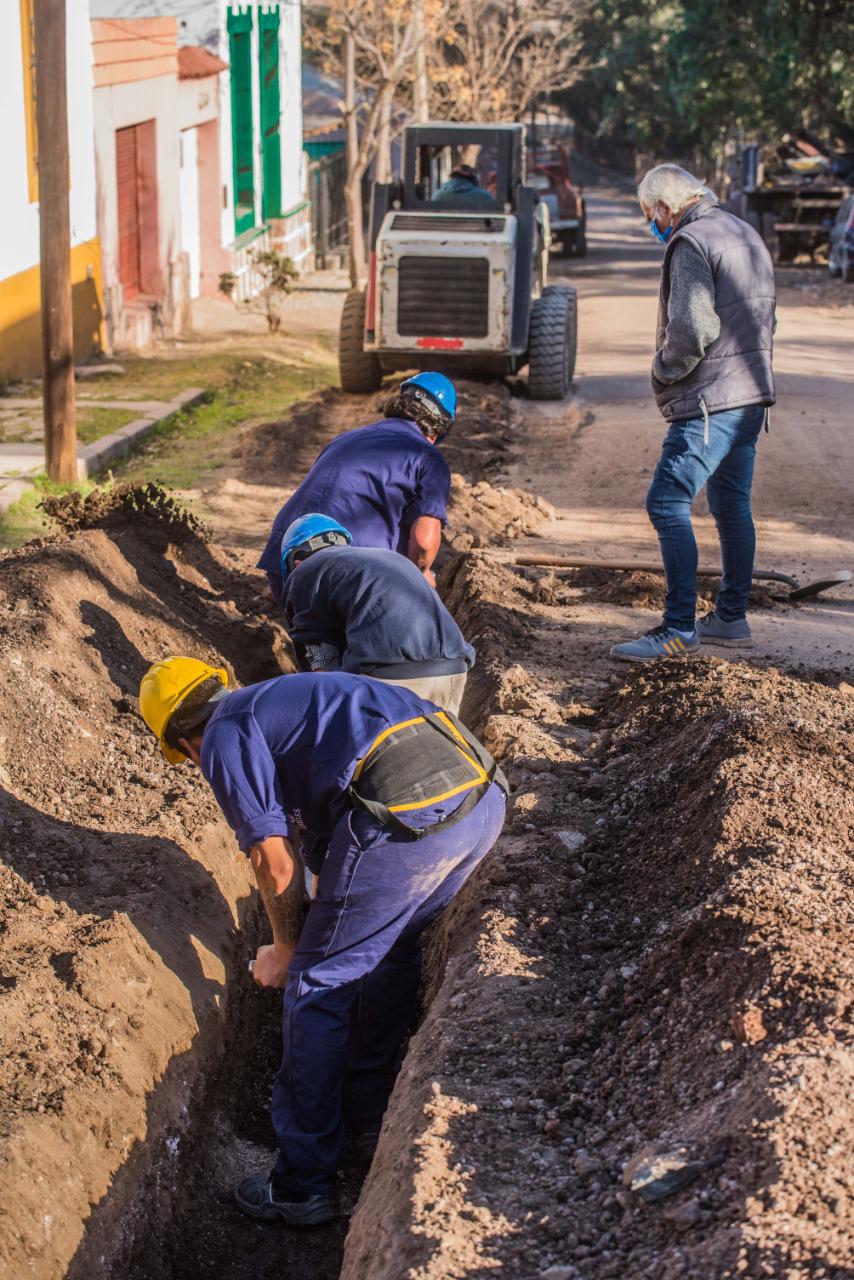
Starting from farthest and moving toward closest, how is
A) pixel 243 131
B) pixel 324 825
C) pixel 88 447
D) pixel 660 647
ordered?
pixel 243 131 → pixel 88 447 → pixel 660 647 → pixel 324 825

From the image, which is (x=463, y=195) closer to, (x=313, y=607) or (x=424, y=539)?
(x=424, y=539)

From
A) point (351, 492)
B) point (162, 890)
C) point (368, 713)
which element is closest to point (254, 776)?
point (368, 713)

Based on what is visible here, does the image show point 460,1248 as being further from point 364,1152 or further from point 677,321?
point 677,321

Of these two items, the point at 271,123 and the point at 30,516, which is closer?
the point at 30,516

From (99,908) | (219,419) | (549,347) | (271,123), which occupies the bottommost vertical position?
(219,419)

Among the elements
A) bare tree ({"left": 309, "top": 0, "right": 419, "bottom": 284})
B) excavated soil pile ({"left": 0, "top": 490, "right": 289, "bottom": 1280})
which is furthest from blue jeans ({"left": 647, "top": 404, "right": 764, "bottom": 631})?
bare tree ({"left": 309, "top": 0, "right": 419, "bottom": 284})

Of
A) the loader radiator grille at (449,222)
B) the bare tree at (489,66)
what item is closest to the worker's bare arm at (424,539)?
the loader radiator grille at (449,222)

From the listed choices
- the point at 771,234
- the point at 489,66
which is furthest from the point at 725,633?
the point at 489,66

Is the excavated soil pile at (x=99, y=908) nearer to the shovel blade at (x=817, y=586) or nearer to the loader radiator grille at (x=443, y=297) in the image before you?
the shovel blade at (x=817, y=586)

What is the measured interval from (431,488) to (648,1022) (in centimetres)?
256

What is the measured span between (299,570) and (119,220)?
48.4 ft

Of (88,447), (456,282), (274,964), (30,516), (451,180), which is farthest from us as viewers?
(451,180)

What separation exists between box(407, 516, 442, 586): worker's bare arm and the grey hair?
5.84 feet

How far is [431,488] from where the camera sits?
19.0ft
